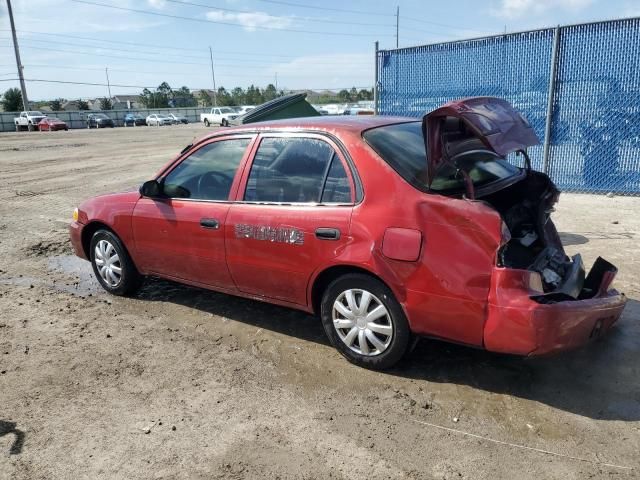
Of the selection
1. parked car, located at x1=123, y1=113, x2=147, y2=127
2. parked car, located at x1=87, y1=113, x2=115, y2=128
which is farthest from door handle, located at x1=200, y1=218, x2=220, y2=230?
parked car, located at x1=123, y1=113, x2=147, y2=127

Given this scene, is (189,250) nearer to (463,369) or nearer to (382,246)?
(382,246)

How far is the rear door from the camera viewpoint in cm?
366

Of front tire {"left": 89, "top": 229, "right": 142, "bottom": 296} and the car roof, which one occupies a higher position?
the car roof

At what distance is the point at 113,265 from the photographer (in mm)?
5324

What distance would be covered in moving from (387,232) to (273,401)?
51.0 inches

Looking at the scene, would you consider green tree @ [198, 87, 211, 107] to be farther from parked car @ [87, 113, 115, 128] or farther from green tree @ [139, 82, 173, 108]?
parked car @ [87, 113, 115, 128]

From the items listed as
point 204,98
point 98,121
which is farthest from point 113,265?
point 204,98

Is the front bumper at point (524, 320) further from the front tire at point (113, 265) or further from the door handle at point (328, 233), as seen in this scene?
the front tire at point (113, 265)

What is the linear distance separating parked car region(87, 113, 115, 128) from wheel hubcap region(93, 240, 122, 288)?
55.2 meters

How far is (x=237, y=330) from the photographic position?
4.50m

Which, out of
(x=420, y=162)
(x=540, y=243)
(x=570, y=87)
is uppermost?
(x=570, y=87)

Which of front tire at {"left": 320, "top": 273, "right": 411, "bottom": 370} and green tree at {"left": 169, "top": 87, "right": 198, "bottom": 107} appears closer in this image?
front tire at {"left": 320, "top": 273, "right": 411, "bottom": 370}

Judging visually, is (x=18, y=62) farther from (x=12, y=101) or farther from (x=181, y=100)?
(x=181, y=100)

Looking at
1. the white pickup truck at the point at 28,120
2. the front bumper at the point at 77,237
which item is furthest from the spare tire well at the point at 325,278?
the white pickup truck at the point at 28,120
